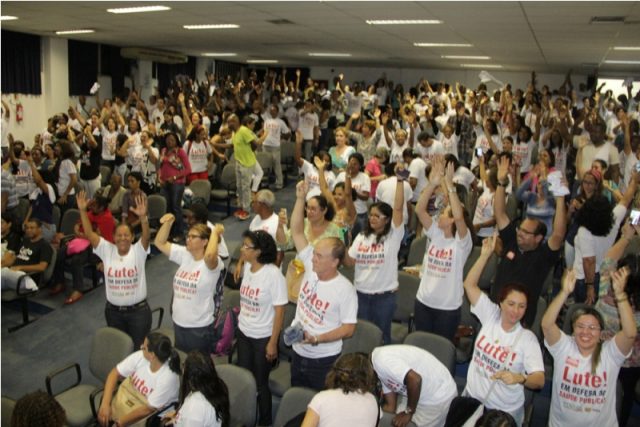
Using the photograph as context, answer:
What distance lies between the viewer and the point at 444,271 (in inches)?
162

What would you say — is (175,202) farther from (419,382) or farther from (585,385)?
(585,385)

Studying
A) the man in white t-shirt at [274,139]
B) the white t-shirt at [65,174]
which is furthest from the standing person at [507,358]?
the man in white t-shirt at [274,139]

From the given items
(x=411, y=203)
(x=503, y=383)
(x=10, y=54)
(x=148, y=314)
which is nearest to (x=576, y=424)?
(x=503, y=383)

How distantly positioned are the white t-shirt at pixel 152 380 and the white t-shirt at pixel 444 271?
1837 millimetres

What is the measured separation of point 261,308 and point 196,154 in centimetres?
478

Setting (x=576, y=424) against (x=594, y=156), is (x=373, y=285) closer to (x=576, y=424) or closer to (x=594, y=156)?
(x=576, y=424)

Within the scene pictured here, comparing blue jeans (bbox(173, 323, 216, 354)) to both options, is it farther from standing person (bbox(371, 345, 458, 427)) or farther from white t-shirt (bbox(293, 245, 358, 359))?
standing person (bbox(371, 345, 458, 427))

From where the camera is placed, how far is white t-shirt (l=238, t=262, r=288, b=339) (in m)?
3.89

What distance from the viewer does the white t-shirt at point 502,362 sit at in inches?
122

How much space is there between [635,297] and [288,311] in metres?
2.44

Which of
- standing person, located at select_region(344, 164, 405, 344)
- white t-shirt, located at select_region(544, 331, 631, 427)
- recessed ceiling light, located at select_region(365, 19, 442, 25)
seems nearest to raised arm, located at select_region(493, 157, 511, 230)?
standing person, located at select_region(344, 164, 405, 344)

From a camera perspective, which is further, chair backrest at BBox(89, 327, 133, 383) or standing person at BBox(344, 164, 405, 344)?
standing person at BBox(344, 164, 405, 344)

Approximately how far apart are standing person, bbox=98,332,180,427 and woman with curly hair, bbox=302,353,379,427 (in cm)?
119

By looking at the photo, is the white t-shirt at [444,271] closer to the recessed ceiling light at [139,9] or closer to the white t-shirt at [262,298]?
the white t-shirt at [262,298]
